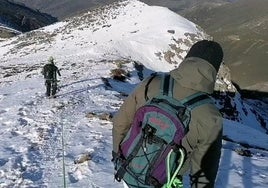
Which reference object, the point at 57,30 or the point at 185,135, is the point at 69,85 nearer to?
the point at 185,135

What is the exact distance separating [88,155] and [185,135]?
910 centimetres

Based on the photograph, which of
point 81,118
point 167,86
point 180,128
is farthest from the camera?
Answer: point 81,118

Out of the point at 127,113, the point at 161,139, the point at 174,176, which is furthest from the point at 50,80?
the point at 174,176

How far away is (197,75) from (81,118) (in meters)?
14.4

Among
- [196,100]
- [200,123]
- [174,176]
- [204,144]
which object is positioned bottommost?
[174,176]

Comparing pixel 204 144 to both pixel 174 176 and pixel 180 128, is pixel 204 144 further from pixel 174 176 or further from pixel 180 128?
pixel 174 176

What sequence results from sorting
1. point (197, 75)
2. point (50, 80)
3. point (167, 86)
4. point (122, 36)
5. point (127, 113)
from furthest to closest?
point (122, 36) < point (50, 80) < point (127, 113) < point (167, 86) < point (197, 75)

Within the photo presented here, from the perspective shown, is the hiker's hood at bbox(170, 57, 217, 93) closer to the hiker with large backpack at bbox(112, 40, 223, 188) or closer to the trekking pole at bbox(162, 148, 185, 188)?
the hiker with large backpack at bbox(112, 40, 223, 188)

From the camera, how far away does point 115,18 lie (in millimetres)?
63469

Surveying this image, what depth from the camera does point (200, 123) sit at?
15.7ft

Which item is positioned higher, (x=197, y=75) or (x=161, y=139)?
(x=197, y=75)

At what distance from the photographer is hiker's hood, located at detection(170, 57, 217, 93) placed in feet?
15.6

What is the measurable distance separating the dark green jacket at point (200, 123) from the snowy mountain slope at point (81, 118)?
14.6 ft

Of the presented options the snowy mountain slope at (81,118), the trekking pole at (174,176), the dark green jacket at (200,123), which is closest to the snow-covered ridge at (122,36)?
the snowy mountain slope at (81,118)
